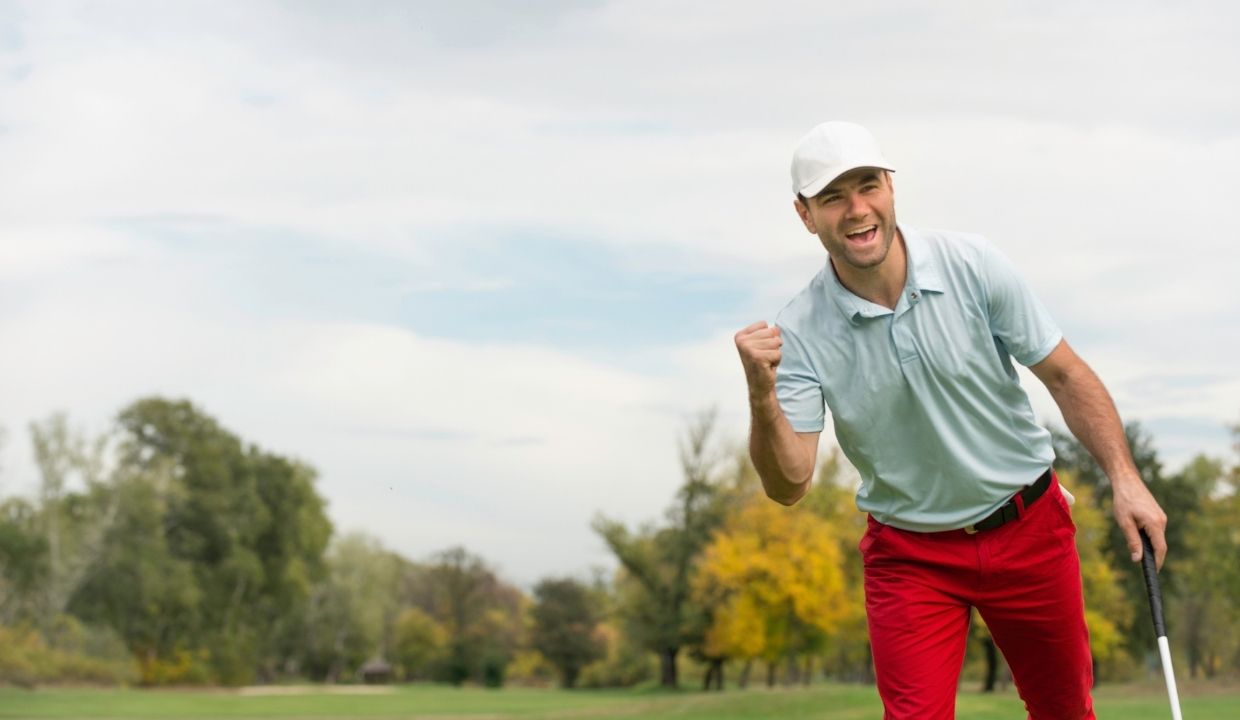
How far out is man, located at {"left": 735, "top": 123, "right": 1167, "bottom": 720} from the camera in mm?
6016

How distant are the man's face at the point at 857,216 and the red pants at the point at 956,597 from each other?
128 cm

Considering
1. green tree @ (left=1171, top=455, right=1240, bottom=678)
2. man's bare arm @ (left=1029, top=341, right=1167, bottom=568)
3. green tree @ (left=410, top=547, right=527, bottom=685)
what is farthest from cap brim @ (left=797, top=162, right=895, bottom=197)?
green tree @ (left=410, top=547, right=527, bottom=685)

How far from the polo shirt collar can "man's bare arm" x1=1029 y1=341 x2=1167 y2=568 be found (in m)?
0.61

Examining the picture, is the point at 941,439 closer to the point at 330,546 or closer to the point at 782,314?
the point at 782,314

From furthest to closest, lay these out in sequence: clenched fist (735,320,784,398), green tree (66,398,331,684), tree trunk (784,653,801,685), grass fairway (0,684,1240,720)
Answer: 1. green tree (66,398,331,684)
2. tree trunk (784,653,801,685)
3. grass fairway (0,684,1240,720)
4. clenched fist (735,320,784,398)

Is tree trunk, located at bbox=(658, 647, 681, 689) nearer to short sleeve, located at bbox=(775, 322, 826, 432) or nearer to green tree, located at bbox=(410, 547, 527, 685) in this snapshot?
green tree, located at bbox=(410, 547, 527, 685)

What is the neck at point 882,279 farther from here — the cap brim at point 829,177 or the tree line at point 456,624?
the tree line at point 456,624

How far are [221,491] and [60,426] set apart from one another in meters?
13.0

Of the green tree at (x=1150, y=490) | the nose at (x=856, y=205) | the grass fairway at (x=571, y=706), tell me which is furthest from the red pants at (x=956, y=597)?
the green tree at (x=1150, y=490)

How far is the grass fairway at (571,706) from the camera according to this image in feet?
105

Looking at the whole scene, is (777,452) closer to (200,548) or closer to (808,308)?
(808,308)

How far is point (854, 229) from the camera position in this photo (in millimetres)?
5820

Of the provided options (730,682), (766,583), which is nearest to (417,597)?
(730,682)

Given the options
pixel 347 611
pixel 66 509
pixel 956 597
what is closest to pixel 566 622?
pixel 347 611
